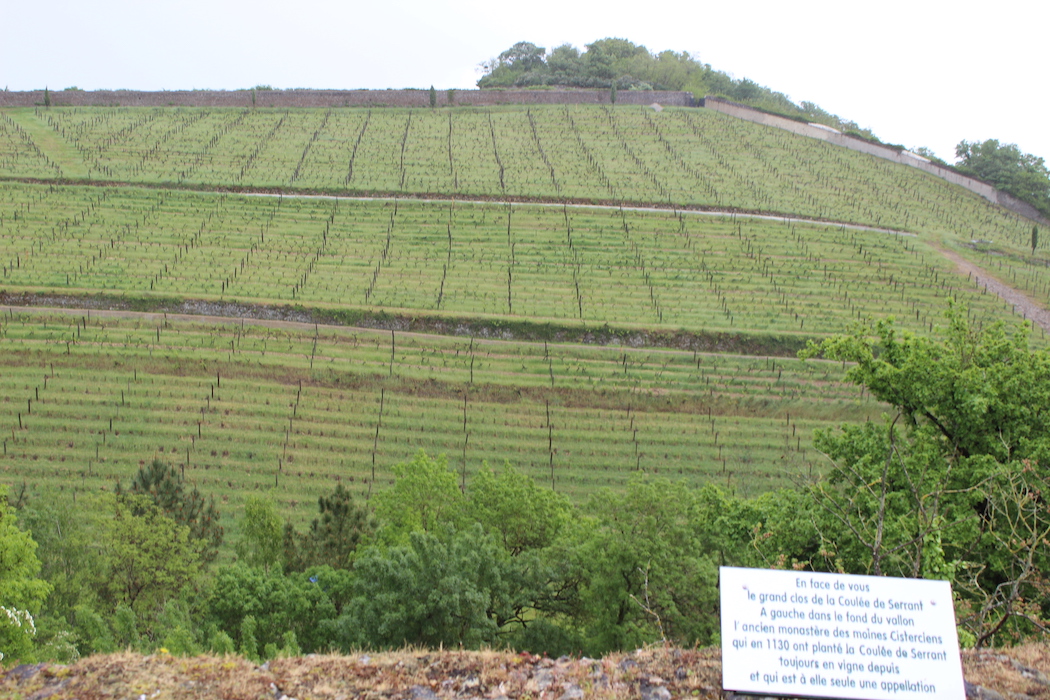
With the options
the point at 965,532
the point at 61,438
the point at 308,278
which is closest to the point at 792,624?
the point at 965,532

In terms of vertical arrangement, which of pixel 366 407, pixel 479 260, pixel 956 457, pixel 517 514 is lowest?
pixel 517 514

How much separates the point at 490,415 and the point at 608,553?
19778 mm

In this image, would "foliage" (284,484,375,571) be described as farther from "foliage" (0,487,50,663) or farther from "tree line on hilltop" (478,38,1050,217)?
"tree line on hilltop" (478,38,1050,217)

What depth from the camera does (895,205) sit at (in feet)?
260

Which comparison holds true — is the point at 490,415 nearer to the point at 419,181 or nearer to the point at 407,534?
the point at 407,534

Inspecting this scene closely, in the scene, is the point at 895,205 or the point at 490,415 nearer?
the point at 490,415

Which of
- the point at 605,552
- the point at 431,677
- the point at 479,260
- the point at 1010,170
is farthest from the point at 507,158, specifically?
the point at 431,677

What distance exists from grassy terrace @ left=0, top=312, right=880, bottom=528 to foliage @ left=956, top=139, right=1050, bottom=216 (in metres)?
60.7

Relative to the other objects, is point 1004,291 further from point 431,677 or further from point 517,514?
point 431,677

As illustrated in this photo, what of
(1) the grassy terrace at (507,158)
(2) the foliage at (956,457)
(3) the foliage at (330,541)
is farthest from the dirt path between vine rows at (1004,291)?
(3) the foliage at (330,541)

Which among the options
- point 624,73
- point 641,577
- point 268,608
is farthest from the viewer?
point 624,73

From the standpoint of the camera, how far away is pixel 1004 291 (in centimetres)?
5856

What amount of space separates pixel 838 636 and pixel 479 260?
49.1 m

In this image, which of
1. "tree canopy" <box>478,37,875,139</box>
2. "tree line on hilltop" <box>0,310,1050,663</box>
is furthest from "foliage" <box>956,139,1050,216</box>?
"tree line on hilltop" <box>0,310,1050,663</box>
